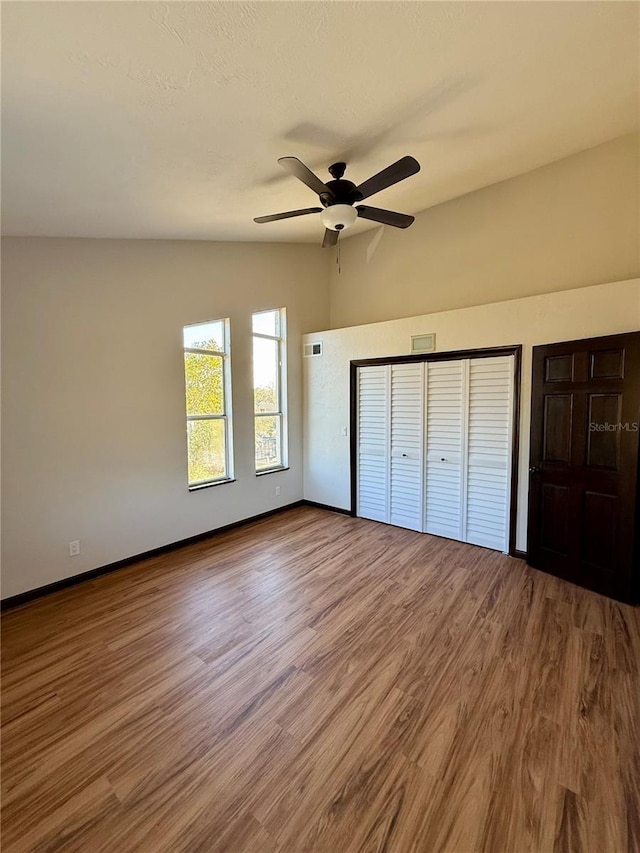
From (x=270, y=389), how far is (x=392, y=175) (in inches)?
120

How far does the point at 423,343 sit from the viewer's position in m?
4.05

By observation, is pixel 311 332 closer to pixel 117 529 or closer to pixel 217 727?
pixel 117 529

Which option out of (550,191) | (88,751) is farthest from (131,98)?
(550,191)

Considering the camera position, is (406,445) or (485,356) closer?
(485,356)

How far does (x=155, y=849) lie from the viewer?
1.30 m

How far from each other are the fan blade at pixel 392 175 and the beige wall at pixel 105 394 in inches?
85.2

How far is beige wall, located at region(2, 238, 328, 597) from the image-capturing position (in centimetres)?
282

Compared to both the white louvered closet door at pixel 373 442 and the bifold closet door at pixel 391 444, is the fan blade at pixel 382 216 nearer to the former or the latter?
the bifold closet door at pixel 391 444

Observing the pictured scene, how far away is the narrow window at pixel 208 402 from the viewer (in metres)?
3.98

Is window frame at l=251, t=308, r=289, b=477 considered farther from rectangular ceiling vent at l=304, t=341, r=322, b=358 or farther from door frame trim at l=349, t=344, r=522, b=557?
door frame trim at l=349, t=344, r=522, b=557

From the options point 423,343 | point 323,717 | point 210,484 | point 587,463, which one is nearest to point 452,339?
point 423,343

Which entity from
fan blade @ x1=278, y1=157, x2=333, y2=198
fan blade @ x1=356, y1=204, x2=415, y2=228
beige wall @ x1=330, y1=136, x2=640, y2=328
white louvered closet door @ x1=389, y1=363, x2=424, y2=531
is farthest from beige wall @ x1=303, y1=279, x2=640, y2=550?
fan blade @ x1=278, y1=157, x2=333, y2=198

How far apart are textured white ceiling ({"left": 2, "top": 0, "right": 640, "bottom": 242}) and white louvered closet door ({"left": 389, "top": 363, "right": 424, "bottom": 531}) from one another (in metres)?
2.05

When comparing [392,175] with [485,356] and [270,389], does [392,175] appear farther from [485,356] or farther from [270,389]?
[270,389]
